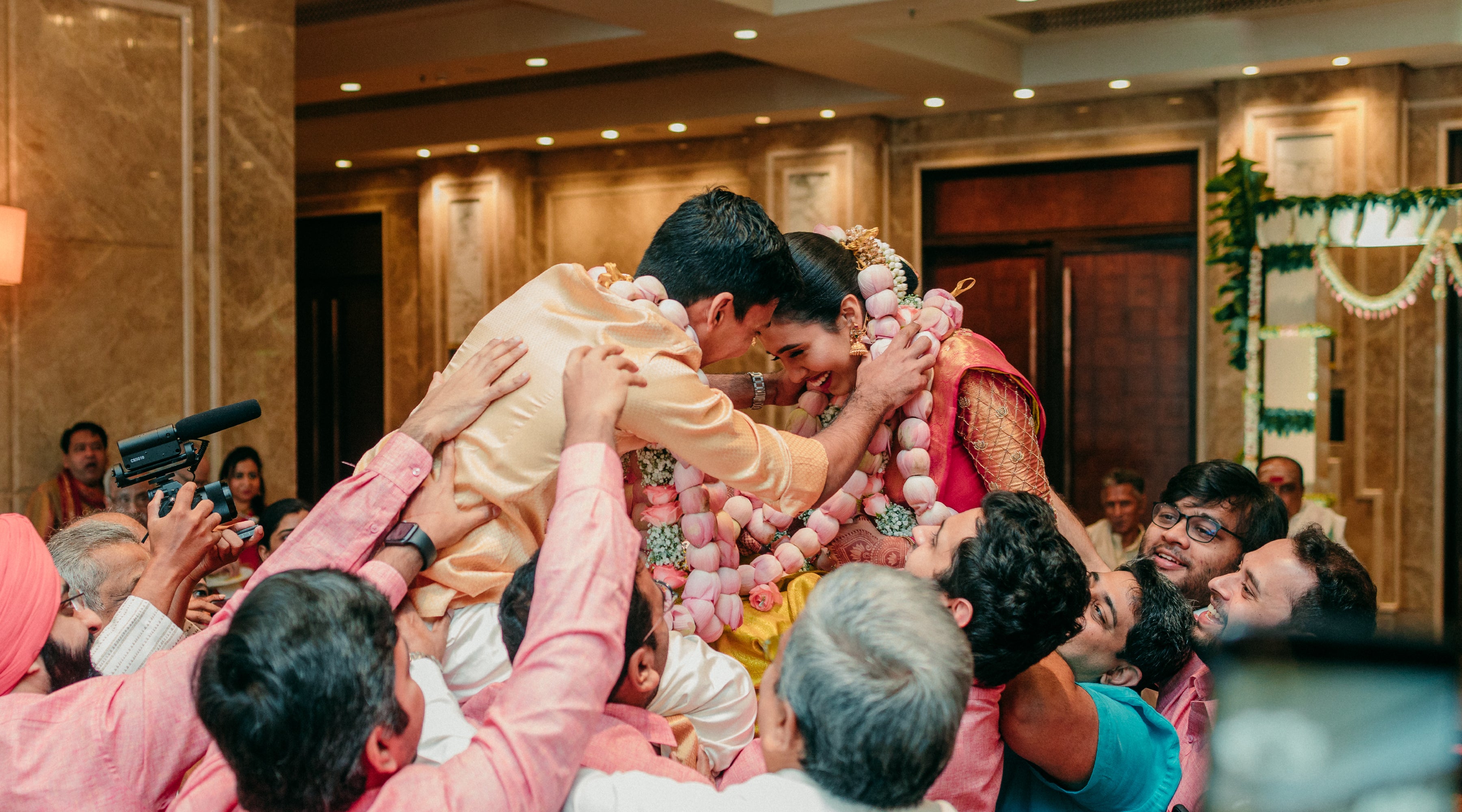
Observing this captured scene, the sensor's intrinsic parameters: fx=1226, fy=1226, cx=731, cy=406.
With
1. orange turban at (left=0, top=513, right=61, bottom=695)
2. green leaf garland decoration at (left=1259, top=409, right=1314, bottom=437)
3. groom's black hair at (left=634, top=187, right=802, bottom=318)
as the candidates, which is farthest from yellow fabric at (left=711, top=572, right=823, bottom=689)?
green leaf garland decoration at (left=1259, top=409, right=1314, bottom=437)

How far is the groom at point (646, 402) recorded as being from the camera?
6.32 ft

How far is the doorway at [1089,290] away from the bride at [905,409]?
5.91 meters

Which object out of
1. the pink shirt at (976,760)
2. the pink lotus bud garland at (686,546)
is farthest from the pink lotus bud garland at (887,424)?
the pink shirt at (976,760)

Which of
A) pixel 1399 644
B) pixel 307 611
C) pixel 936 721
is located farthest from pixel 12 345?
pixel 1399 644

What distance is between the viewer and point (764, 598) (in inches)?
104

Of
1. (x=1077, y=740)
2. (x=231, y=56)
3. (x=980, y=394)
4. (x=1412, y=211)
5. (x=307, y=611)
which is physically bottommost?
(x=1077, y=740)

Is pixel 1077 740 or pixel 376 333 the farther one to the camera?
pixel 376 333

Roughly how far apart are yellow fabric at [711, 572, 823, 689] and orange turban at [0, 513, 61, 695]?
1214mm

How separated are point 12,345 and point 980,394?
14.1ft

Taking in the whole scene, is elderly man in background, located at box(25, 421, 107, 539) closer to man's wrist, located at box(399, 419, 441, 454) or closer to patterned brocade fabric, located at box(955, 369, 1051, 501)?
man's wrist, located at box(399, 419, 441, 454)

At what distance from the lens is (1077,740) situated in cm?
179

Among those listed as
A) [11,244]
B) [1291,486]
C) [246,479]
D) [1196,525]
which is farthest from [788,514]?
[1291,486]

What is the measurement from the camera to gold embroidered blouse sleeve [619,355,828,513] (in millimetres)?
1924

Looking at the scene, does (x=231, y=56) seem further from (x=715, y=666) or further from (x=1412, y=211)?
(x=1412, y=211)
